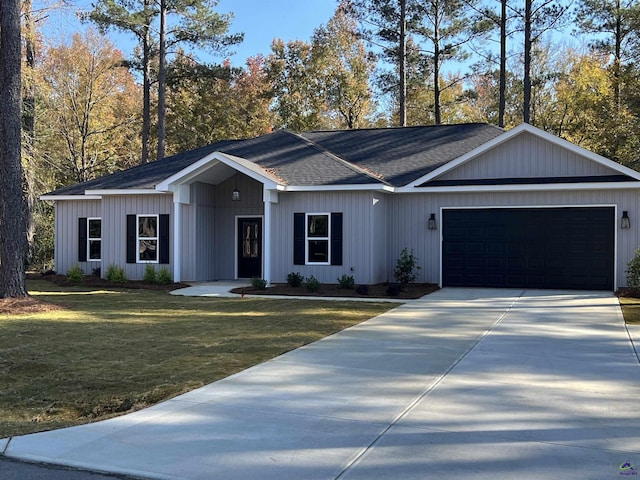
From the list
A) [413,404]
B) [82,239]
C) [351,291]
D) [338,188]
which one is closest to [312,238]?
[338,188]

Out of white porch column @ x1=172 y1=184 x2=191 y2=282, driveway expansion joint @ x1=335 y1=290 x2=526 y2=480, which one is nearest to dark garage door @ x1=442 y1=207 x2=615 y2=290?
driveway expansion joint @ x1=335 y1=290 x2=526 y2=480

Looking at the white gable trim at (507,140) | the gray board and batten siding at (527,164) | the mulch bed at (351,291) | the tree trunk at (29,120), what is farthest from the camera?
the tree trunk at (29,120)

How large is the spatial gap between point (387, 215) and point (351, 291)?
3.04m

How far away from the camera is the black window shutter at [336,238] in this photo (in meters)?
16.9

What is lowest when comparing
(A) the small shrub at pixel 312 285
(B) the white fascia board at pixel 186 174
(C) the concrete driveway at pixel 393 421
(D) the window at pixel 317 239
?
(C) the concrete driveway at pixel 393 421

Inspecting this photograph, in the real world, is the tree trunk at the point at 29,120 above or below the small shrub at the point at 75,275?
above

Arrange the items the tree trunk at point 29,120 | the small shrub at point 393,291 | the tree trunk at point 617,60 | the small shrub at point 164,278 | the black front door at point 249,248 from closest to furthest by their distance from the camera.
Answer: the small shrub at point 393,291, the small shrub at point 164,278, the black front door at point 249,248, the tree trunk at point 29,120, the tree trunk at point 617,60

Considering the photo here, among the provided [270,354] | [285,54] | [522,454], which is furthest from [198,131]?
[522,454]

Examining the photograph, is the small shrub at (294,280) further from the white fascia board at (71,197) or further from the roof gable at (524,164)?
the white fascia board at (71,197)

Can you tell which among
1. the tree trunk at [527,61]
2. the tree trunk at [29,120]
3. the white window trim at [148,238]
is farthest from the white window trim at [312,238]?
the tree trunk at [527,61]

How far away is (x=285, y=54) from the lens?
37.9 meters

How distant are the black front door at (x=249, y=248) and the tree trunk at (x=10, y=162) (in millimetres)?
7603

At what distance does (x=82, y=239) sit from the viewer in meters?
20.5

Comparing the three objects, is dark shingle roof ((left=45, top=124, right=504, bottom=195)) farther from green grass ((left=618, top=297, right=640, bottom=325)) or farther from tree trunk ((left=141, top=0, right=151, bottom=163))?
tree trunk ((left=141, top=0, right=151, bottom=163))
